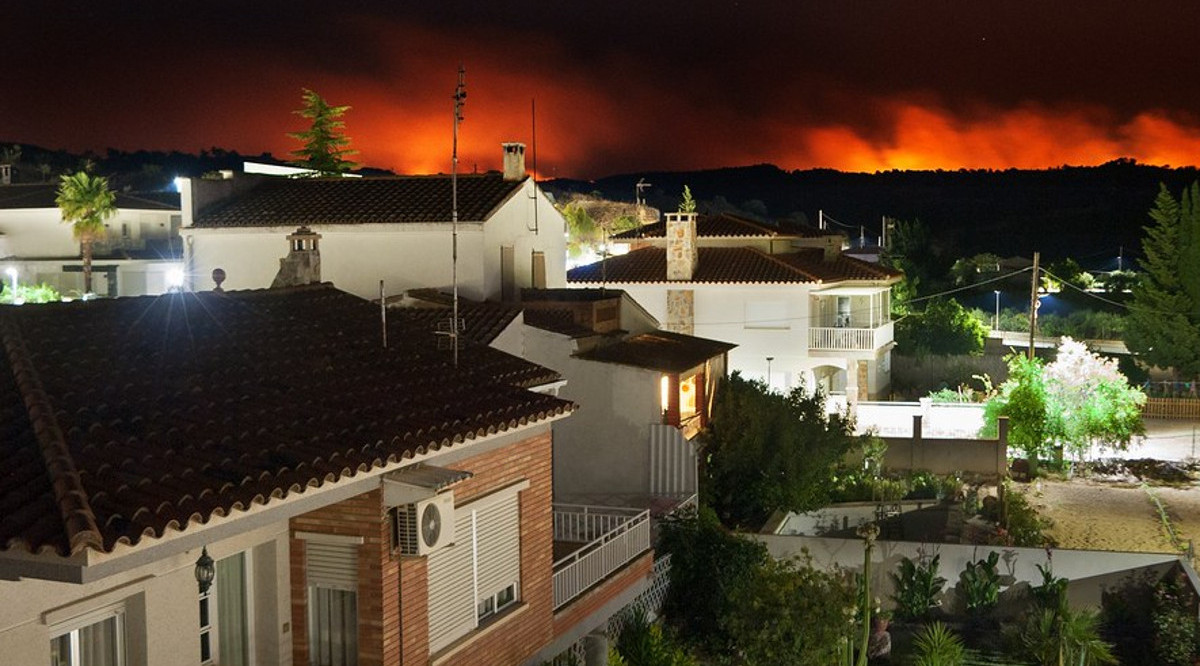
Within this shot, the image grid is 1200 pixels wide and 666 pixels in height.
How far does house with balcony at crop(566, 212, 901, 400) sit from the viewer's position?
128 ft

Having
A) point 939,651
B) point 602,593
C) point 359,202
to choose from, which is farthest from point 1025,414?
point 602,593

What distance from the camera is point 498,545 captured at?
1208 centimetres

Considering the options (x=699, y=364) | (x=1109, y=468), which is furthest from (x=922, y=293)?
(x=699, y=364)

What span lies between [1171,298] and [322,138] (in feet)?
113

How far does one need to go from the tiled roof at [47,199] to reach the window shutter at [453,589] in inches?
2009

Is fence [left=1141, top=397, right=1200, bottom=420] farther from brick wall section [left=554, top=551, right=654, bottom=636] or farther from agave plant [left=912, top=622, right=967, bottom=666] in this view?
brick wall section [left=554, top=551, right=654, bottom=636]

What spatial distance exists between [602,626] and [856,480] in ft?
44.4

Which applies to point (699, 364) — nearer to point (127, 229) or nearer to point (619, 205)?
point (127, 229)

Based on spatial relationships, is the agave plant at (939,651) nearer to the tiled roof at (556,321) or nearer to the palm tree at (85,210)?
the tiled roof at (556,321)

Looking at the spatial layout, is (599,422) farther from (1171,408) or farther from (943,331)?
(943,331)

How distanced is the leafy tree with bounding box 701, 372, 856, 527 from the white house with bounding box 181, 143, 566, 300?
6004mm

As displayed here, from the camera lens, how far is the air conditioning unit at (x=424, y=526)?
9.80 meters

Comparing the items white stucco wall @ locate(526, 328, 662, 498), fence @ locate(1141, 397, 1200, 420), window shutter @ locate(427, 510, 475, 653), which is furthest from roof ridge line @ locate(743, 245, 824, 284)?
window shutter @ locate(427, 510, 475, 653)

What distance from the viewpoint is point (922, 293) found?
222 feet
